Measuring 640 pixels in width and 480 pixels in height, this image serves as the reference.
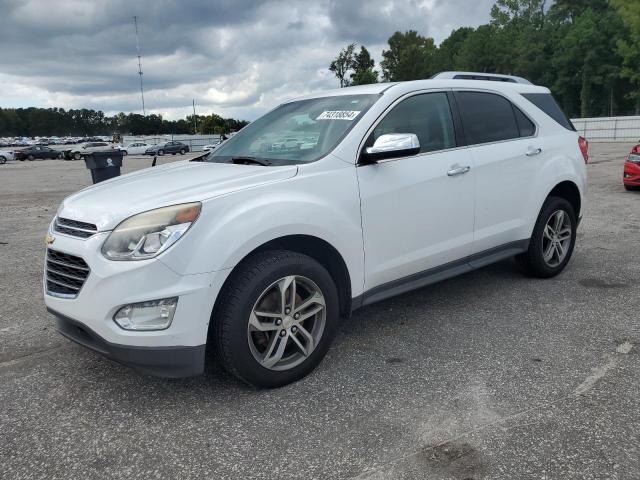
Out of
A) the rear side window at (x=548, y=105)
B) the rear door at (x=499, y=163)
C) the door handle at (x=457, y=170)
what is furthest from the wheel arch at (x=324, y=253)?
the rear side window at (x=548, y=105)

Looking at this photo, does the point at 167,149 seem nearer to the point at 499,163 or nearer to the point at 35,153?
the point at 35,153

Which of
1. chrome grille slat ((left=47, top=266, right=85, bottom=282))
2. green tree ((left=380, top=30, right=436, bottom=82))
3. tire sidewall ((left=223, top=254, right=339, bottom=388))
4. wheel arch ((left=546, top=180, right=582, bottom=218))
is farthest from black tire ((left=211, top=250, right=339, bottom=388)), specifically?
green tree ((left=380, top=30, right=436, bottom=82))

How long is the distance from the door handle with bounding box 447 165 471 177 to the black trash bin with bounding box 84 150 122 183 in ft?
22.0

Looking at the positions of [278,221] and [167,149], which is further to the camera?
[167,149]

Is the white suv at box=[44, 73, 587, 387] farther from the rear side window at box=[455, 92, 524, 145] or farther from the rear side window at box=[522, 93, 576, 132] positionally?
the rear side window at box=[522, 93, 576, 132]

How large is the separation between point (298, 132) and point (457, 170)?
1.18 m

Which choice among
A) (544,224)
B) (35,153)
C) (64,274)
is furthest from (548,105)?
(35,153)

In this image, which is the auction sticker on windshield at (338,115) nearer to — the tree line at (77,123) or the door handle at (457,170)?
the door handle at (457,170)

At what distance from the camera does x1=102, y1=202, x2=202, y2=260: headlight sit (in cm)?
262

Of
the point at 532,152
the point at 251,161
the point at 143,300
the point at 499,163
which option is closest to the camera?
the point at 143,300

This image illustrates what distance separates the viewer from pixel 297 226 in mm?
2959

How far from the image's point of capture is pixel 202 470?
2369mm

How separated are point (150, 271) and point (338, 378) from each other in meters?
1.30

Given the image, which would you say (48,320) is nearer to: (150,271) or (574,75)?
(150,271)
